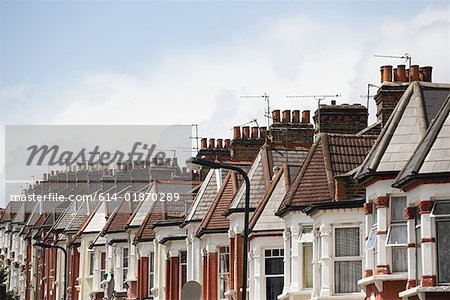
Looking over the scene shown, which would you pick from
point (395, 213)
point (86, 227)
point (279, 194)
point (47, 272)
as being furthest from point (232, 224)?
point (47, 272)

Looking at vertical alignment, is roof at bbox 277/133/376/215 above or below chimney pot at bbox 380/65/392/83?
below

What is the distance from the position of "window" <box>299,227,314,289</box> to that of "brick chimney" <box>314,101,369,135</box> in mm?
7241

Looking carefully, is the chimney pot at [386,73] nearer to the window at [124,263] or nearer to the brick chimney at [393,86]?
the brick chimney at [393,86]

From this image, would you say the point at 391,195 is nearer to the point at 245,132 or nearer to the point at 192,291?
the point at 192,291

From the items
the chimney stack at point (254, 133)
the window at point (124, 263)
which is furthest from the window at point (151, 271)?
the chimney stack at point (254, 133)

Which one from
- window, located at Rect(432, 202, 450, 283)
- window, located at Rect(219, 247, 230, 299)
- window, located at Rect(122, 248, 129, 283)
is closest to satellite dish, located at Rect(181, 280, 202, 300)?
window, located at Rect(432, 202, 450, 283)

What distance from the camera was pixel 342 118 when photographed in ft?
146

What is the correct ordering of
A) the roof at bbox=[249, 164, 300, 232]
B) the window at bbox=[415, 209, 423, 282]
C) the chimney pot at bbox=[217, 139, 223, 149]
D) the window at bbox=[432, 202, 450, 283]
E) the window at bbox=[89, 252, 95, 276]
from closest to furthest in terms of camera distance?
the window at bbox=[432, 202, 450, 283]
the window at bbox=[415, 209, 423, 282]
the roof at bbox=[249, 164, 300, 232]
the chimney pot at bbox=[217, 139, 223, 149]
the window at bbox=[89, 252, 95, 276]

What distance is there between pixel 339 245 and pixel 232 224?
1016 centimetres

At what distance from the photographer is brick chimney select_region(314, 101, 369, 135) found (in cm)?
4419

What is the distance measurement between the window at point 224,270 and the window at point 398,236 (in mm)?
17046

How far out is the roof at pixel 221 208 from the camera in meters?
48.0

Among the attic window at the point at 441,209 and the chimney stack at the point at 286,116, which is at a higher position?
Answer: the chimney stack at the point at 286,116

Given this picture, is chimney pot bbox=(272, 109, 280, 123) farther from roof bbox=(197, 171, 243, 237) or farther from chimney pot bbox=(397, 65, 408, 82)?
chimney pot bbox=(397, 65, 408, 82)
